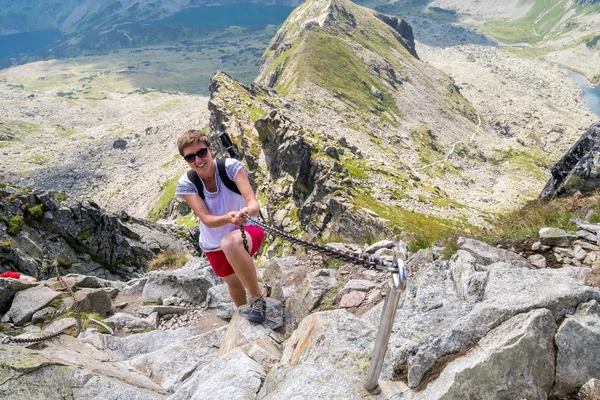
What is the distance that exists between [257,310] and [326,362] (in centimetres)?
347

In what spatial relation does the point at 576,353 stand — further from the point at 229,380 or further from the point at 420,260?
the point at 420,260

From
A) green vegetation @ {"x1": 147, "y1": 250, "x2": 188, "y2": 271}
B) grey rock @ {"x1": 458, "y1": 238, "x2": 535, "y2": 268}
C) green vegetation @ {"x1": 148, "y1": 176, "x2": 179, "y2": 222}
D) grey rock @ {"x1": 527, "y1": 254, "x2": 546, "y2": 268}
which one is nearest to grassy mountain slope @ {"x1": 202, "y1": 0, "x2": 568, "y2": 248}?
green vegetation @ {"x1": 147, "y1": 250, "x2": 188, "y2": 271}

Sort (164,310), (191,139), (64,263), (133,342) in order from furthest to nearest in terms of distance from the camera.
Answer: (64,263), (164,310), (133,342), (191,139)

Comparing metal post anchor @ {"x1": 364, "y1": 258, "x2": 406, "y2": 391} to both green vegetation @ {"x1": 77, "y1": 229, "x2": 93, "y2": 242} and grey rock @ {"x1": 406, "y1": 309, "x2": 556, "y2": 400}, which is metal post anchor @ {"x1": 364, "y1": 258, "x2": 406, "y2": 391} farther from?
green vegetation @ {"x1": 77, "y1": 229, "x2": 93, "y2": 242}

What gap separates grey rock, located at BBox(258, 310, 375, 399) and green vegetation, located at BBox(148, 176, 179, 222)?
280ft

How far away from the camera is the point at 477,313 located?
4500 mm

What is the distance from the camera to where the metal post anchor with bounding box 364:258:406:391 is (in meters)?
3.53

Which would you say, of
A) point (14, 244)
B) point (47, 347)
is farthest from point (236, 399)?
point (14, 244)

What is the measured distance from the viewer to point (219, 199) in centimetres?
738

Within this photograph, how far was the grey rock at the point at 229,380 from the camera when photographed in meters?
5.38

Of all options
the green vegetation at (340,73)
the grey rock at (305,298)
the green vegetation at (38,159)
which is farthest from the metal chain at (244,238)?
the green vegetation at (38,159)

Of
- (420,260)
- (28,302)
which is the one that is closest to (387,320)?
(420,260)

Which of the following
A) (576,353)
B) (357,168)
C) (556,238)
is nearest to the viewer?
(576,353)

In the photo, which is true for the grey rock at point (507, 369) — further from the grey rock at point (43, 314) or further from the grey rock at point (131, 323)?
the grey rock at point (43, 314)
